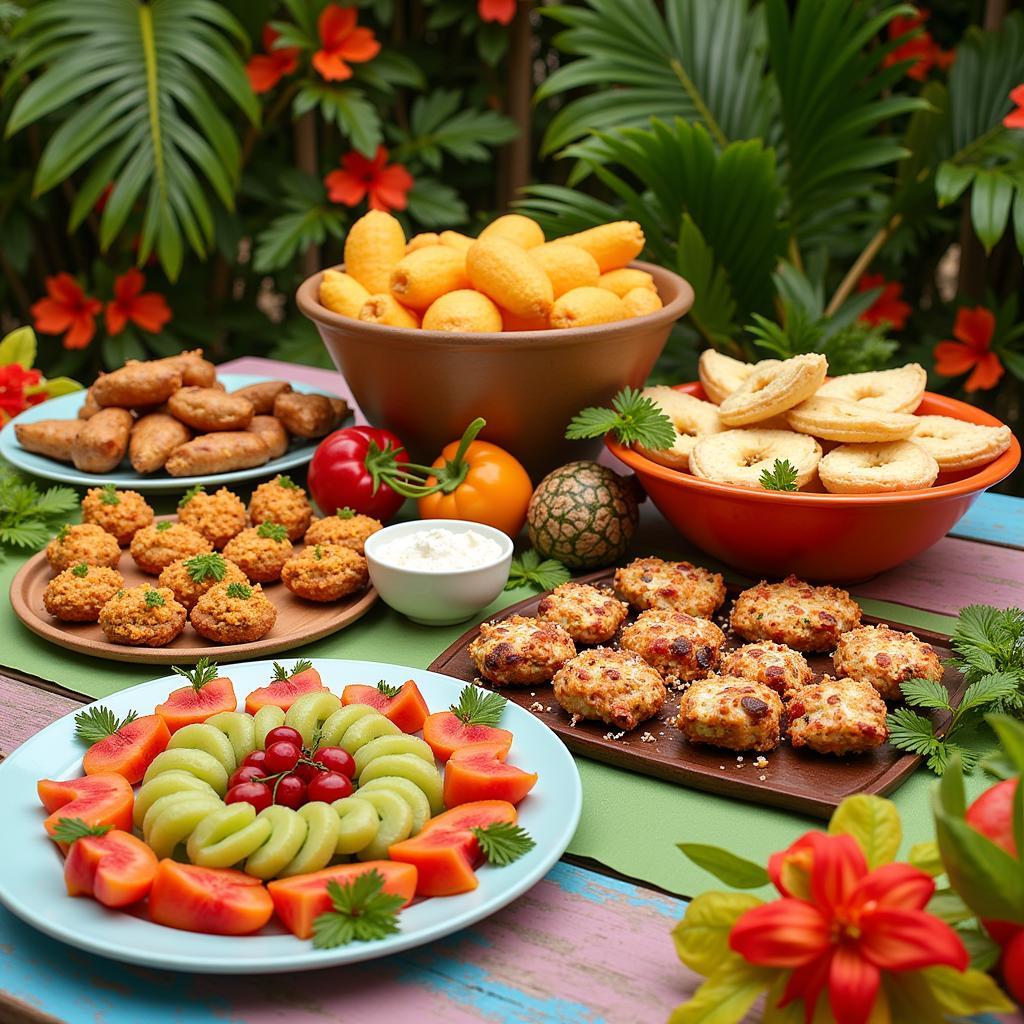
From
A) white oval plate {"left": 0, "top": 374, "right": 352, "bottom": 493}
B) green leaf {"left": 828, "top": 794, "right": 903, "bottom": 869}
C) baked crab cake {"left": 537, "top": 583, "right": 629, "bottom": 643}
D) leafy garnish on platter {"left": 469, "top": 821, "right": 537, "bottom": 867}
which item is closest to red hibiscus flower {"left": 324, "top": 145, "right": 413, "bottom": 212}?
white oval plate {"left": 0, "top": 374, "right": 352, "bottom": 493}

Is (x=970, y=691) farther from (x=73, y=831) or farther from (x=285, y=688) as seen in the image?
(x=73, y=831)

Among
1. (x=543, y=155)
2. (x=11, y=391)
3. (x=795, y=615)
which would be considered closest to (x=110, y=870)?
(x=795, y=615)

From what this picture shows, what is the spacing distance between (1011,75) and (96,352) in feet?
9.68

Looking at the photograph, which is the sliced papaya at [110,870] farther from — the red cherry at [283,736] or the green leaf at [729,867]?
the green leaf at [729,867]

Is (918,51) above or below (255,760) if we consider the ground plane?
above

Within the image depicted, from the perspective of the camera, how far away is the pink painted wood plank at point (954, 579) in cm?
181

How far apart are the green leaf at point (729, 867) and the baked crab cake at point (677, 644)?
1.67 ft

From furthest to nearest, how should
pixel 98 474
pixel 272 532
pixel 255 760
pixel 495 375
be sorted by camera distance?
1. pixel 98 474
2. pixel 495 375
3. pixel 272 532
4. pixel 255 760

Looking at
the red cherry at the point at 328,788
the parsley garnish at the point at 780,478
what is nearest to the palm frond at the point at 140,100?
the parsley garnish at the point at 780,478

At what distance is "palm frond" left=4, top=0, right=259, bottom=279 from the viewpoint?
10.4 ft

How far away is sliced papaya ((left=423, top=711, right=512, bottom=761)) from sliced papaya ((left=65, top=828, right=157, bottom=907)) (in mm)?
320

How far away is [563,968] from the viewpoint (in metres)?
1.05

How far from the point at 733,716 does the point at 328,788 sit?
453mm

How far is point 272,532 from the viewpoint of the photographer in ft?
5.87
